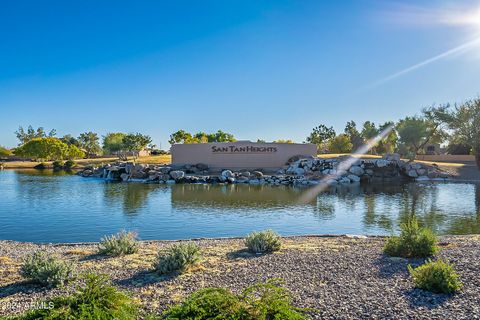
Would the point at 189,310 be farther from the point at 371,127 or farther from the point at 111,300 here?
the point at 371,127

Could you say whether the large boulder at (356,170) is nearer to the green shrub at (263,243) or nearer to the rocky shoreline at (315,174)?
the rocky shoreline at (315,174)

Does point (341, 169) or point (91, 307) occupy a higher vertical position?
point (341, 169)

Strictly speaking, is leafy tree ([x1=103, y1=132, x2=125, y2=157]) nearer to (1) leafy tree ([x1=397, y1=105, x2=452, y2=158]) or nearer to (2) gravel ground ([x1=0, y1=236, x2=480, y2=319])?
(1) leafy tree ([x1=397, y1=105, x2=452, y2=158])

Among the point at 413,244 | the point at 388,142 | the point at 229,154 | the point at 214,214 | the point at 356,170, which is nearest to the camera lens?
the point at 413,244

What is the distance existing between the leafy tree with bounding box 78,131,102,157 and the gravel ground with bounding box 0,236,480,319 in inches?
5261

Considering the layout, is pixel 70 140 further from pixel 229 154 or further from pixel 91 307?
pixel 91 307

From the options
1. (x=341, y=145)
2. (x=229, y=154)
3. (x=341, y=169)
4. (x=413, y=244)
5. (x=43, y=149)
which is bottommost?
(x=413, y=244)

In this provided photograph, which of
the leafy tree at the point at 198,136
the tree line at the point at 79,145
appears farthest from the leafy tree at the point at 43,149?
the leafy tree at the point at 198,136

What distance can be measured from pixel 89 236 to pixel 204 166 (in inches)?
1795

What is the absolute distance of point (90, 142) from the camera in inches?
5453

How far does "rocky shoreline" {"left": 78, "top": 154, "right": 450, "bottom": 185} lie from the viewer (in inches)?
1901

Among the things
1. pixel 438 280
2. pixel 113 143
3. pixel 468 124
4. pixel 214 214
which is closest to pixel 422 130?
pixel 468 124

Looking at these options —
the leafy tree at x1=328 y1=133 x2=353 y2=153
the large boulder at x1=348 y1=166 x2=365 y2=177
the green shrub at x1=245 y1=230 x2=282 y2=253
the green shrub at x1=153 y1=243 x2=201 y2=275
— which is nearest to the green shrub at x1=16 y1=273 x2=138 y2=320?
the green shrub at x1=153 y1=243 x2=201 y2=275

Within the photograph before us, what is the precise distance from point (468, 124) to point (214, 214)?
48.5 meters
